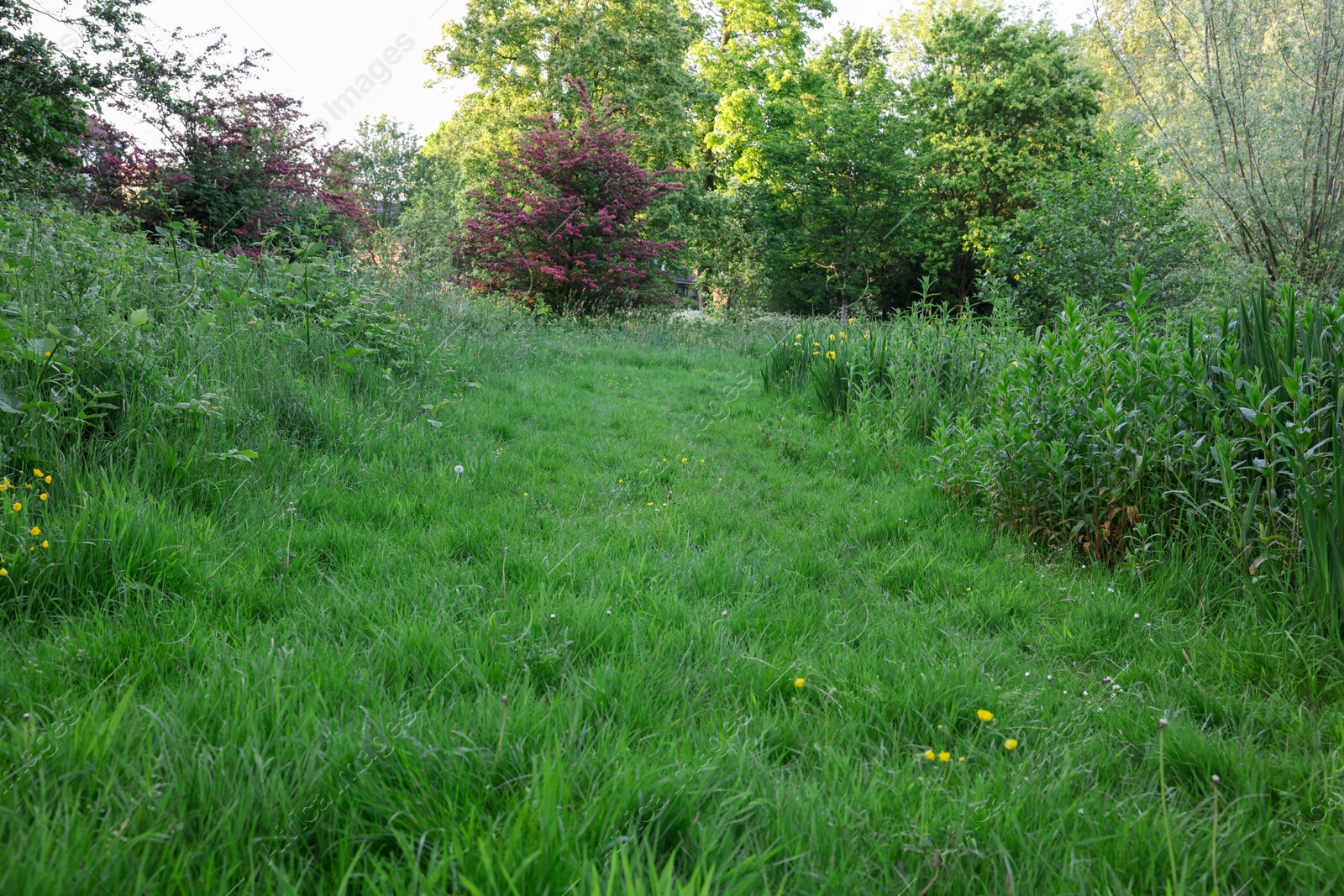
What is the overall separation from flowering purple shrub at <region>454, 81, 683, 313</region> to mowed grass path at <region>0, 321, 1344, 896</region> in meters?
11.1

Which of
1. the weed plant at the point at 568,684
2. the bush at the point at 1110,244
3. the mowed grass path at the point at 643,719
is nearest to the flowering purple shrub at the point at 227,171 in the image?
the weed plant at the point at 568,684

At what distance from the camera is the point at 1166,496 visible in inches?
106

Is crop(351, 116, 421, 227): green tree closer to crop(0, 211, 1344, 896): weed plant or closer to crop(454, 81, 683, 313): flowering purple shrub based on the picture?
A: crop(454, 81, 683, 313): flowering purple shrub

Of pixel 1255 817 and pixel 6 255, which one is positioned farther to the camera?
pixel 6 255

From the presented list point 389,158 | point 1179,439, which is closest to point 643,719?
point 1179,439

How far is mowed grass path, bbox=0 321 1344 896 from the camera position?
3.90 feet

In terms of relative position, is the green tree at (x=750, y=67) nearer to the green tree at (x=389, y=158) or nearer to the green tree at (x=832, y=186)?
the green tree at (x=832, y=186)

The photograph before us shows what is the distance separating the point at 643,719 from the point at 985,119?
89.8 feet

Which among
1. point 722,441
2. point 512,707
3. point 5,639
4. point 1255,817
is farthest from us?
point 722,441

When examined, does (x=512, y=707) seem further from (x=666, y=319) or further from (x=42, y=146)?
(x=666, y=319)

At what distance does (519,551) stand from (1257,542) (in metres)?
2.71

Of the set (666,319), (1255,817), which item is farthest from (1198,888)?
(666,319)

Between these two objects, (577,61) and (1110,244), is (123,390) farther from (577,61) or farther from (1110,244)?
(577,61)

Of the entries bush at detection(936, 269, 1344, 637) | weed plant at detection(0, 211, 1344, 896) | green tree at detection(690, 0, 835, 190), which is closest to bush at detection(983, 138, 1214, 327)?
bush at detection(936, 269, 1344, 637)
